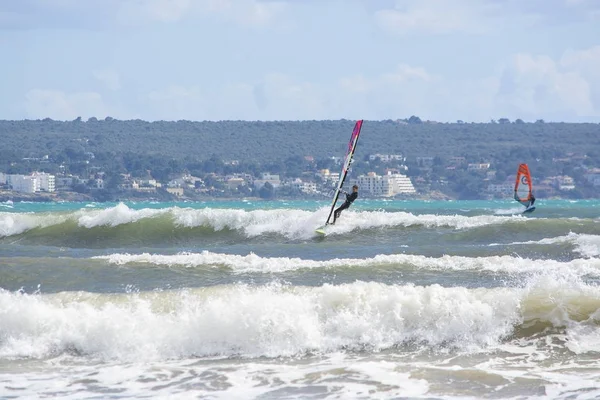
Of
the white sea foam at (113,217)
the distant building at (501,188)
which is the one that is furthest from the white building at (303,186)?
the white sea foam at (113,217)

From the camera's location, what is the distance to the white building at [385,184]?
122619 mm

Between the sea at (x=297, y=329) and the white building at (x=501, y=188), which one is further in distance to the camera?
the white building at (x=501, y=188)

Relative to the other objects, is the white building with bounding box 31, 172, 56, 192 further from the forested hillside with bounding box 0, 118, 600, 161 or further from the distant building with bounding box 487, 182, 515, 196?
the distant building with bounding box 487, 182, 515, 196

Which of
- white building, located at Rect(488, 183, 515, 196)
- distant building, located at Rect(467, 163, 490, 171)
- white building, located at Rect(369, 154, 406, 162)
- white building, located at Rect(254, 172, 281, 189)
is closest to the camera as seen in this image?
white building, located at Rect(254, 172, 281, 189)

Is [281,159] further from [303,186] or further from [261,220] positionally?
[261,220]

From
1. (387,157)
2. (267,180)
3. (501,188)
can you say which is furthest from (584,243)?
(387,157)

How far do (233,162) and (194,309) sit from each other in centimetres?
12512

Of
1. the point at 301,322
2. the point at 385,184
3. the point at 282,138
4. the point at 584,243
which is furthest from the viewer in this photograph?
the point at 282,138

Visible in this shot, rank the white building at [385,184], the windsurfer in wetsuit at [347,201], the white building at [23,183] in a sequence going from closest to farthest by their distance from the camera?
1. the windsurfer in wetsuit at [347,201]
2. the white building at [23,183]
3. the white building at [385,184]

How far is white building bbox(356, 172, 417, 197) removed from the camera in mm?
122619

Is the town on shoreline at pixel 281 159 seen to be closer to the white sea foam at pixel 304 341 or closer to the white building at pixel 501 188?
the white building at pixel 501 188

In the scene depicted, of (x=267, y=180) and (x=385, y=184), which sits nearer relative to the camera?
Answer: (x=385, y=184)

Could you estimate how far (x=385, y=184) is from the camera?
12306 centimetres

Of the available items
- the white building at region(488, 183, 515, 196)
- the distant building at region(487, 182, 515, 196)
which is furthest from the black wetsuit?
the white building at region(488, 183, 515, 196)
